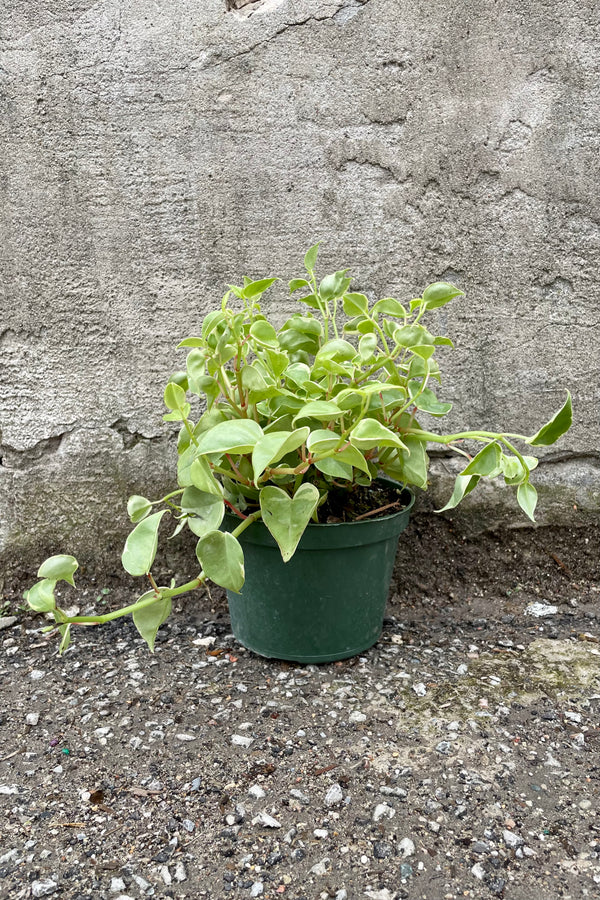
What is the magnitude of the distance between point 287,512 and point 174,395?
275 millimetres

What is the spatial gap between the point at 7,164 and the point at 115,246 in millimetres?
287

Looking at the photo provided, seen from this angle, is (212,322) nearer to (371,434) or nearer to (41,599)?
(371,434)

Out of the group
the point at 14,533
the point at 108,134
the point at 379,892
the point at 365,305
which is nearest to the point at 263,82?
the point at 108,134

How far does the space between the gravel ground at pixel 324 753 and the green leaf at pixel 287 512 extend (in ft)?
1.19

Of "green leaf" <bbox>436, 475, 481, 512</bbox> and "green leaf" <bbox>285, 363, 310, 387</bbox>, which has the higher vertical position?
"green leaf" <bbox>285, 363, 310, 387</bbox>

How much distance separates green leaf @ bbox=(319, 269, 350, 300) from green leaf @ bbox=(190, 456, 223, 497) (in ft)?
1.38

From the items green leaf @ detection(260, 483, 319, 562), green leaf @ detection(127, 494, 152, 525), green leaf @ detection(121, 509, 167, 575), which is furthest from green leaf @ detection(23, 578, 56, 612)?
green leaf @ detection(260, 483, 319, 562)

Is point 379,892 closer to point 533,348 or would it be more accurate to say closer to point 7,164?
point 533,348

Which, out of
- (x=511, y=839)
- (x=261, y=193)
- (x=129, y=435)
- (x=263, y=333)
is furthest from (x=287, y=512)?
(x=261, y=193)

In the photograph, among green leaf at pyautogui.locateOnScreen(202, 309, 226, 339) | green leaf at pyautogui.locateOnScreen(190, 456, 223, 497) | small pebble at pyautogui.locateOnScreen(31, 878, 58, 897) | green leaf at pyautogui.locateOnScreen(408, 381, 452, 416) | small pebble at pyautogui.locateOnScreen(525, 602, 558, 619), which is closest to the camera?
small pebble at pyautogui.locateOnScreen(31, 878, 58, 897)

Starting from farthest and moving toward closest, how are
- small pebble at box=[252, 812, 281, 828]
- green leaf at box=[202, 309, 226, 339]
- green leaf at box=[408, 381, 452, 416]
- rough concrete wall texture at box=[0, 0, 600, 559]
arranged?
rough concrete wall texture at box=[0, 0, 600, 559] < green leaf at box=[408, 381, 452, 416] < green leaf at box=[202, 309, 226, 339] < small pebble at box=[252, 812, 281, 828]

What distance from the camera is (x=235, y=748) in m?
1.18

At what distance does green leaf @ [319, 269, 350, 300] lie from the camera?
132 centimetres

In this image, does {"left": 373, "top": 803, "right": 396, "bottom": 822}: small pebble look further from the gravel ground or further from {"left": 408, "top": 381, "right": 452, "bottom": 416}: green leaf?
{"left": 408, "top": 381, "right": 452, "bottom": 416}: green leaf
